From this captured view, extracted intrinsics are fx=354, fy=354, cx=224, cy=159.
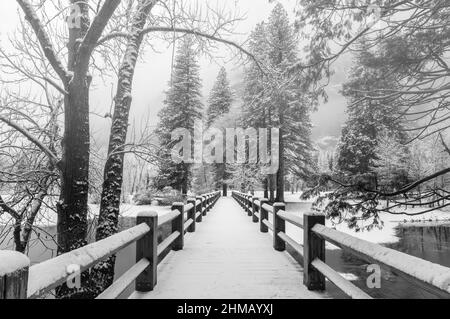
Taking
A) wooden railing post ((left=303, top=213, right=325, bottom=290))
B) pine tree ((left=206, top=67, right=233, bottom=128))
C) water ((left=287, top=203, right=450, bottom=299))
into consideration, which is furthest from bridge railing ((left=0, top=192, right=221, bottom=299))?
pine tree ((left=206, top=67, right=233, bottom=128))

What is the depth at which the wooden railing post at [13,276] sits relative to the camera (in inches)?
65.7

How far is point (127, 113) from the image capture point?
340 inches

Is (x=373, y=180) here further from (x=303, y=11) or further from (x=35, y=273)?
(x=35, y=273)

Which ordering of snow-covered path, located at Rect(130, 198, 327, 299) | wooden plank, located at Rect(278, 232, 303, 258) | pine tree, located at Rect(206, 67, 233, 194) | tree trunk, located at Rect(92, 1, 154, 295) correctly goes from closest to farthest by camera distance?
snow-covered path, located at Rect(130, 198, 327, 299)
wooden plank, located at Rect(278, 232, 303, 258)
tree trunk, located at Rect(92, 1, 154, 295)
pine tree, located at Rect(206, 67, 233, 194)

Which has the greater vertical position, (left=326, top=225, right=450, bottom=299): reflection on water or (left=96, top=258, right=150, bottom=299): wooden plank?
(left=96, top=258, right=150, bottom=299): wooden plank

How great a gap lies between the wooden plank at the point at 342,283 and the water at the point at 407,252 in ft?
1.74

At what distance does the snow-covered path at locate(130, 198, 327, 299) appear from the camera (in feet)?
14.9

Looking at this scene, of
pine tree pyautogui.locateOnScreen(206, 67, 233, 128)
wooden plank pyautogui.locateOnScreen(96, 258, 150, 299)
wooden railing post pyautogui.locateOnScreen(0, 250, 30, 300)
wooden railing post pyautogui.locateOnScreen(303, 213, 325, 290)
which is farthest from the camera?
pine tree pyautogui.locateOnScreen(206, 67, 233, 128)

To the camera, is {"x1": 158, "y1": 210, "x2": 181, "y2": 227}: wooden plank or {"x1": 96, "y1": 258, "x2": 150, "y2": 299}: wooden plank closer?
{"x1": 96, "y1": 258, "x2": 150, "y2": 299}: wooden plank

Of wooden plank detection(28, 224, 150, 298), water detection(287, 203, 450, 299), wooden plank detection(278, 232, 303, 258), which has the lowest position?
water detection(287, 203, 450, 299)

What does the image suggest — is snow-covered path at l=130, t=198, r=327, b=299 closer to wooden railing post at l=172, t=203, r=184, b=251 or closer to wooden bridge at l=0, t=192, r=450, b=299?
wooden bridge at l=0, t=192, r=450, b=299

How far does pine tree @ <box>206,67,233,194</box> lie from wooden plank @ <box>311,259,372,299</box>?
157 ft

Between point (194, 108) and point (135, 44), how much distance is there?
30.2 m

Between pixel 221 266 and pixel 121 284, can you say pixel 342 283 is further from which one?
pixel 221 266
